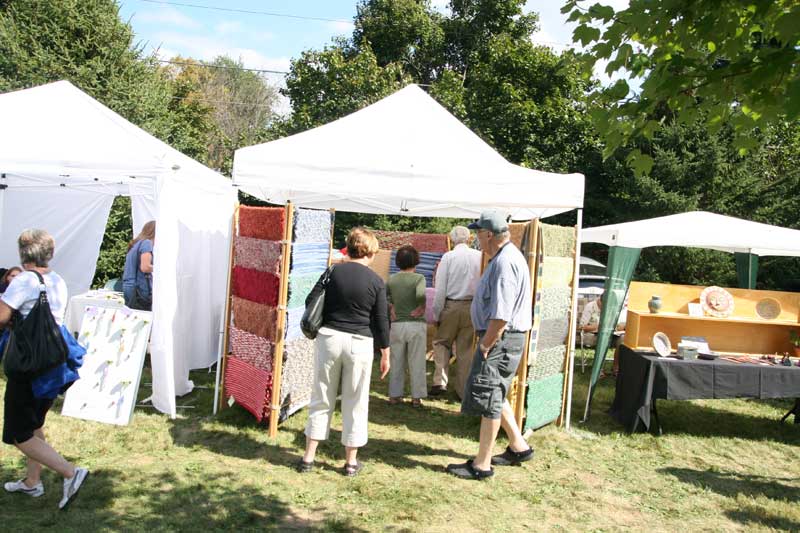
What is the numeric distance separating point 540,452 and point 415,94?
3.79 m

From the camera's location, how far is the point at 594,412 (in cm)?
626

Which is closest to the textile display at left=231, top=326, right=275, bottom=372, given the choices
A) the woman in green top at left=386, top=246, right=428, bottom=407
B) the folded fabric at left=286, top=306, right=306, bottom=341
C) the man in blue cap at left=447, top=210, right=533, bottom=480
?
the folded fabric at left=286, top=306, right=306, bottom=341

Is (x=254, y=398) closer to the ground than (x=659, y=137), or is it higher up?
closer to the ground

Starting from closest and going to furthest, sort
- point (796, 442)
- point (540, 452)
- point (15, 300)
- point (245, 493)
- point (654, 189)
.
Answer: point (15, 300)
point (245, 493)
point (540, 452)
point (796, 442)
point (654, 189)

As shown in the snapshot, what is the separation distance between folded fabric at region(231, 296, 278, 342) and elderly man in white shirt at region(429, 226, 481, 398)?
1.97 m

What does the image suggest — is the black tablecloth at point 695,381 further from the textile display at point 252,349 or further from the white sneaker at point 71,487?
the white sneaker at point 71,487

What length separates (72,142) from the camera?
5.24 m

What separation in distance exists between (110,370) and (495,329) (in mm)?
3280

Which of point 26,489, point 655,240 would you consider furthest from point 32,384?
point 655,240

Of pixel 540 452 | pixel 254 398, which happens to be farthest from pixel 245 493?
pixel 540 452

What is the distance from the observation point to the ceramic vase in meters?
6.21

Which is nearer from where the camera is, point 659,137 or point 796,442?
point 796,442

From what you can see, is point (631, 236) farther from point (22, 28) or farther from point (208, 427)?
point (22, 28)

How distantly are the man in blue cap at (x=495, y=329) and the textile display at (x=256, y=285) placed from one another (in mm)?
1652
